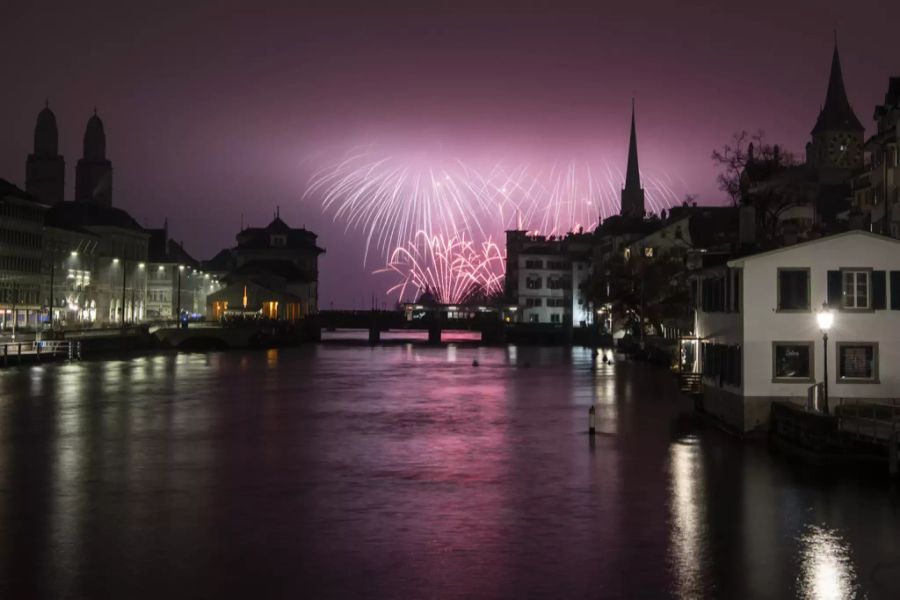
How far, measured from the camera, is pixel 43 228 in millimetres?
144250

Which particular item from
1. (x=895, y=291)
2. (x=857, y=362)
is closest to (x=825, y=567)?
(x=857, y=362)

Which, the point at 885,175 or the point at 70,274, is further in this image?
the point at 70,274

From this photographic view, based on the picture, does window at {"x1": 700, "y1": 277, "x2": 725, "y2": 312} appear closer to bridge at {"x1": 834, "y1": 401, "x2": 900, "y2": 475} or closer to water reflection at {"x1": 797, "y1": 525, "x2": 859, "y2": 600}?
bridge at {"x1": 834, "y1": 401, "x2": 900, "y2": 475}

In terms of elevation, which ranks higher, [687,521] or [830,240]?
[830,240]

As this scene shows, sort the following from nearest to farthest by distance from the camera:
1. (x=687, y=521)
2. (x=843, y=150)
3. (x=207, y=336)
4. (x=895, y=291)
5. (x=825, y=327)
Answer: (x=687, y=521)
(x=825, y=327)
(x=895, y=291)
(x=207, y=336)
(x=843, y=150)

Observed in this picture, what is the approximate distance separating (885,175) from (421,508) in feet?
196

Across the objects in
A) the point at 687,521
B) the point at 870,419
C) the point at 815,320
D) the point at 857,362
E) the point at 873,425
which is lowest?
the point at 687,521

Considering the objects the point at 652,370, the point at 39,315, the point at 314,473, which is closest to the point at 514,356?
the point at 652,370

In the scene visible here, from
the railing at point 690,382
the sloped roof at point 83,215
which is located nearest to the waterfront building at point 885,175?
the railing at point 690,382

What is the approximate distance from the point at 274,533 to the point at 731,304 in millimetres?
26706

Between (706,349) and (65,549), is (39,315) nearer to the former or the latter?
(706,349)

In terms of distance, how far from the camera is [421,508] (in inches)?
1242

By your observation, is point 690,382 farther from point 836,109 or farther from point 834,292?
point 836,109

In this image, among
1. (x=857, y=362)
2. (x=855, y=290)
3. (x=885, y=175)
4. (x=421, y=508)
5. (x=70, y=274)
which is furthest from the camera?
(x=70, y=274)
